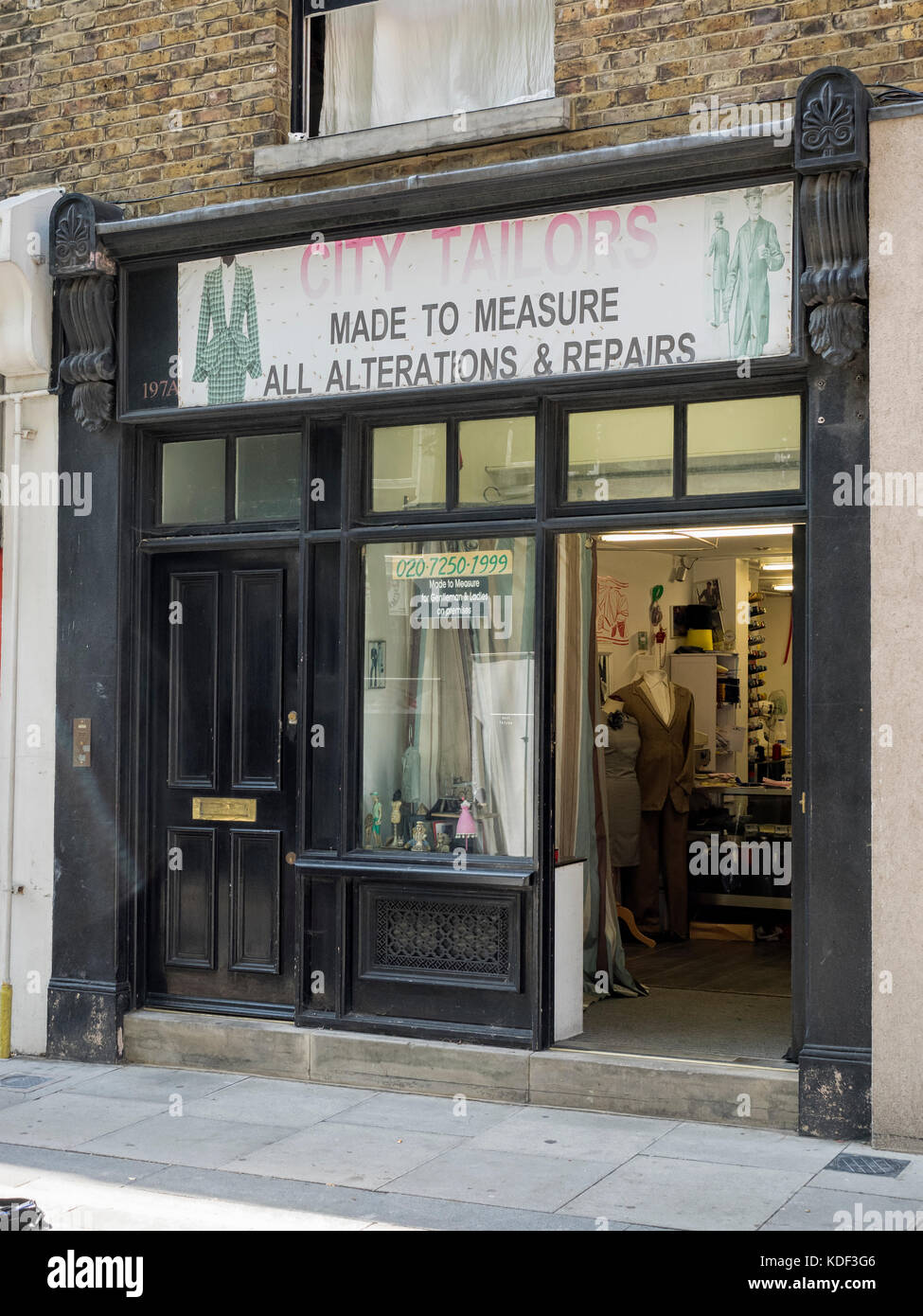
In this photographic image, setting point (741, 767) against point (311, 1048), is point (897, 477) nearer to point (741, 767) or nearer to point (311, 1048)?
point (311, 1048)

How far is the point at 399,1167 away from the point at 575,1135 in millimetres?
916

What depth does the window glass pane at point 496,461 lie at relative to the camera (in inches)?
300

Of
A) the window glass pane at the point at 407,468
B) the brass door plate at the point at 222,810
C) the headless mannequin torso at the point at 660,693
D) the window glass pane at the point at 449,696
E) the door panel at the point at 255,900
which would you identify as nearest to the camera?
the window glass pane at the point at 449,696

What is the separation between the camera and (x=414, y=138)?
7.72 m

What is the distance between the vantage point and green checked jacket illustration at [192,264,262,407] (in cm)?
798

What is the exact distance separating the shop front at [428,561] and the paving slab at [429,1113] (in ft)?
1.14

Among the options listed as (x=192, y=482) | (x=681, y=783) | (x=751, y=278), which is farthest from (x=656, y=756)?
(x=751, y=278)

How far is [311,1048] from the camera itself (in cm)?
780

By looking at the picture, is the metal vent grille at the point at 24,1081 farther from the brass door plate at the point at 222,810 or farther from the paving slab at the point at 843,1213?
the paving slab at the point at 843,1213

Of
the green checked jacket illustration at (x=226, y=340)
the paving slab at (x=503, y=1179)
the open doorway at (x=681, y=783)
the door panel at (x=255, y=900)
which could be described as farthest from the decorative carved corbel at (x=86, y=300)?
the paving slab at (x=503, y=1179)

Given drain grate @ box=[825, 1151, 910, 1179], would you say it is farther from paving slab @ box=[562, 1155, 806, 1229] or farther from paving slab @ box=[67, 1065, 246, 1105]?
paving slab @ box=[67, 1065, 246, 1105]

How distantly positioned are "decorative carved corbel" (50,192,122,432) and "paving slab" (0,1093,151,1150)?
373 centimetres

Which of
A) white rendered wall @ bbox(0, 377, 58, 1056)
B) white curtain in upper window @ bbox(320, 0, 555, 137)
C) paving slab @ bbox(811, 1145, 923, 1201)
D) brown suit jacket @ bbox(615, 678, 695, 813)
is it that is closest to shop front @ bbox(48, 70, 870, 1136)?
white rendered wall @ bbox(0, 377, 58, 1056)

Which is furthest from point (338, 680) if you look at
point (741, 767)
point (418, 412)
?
point (741, 767)
